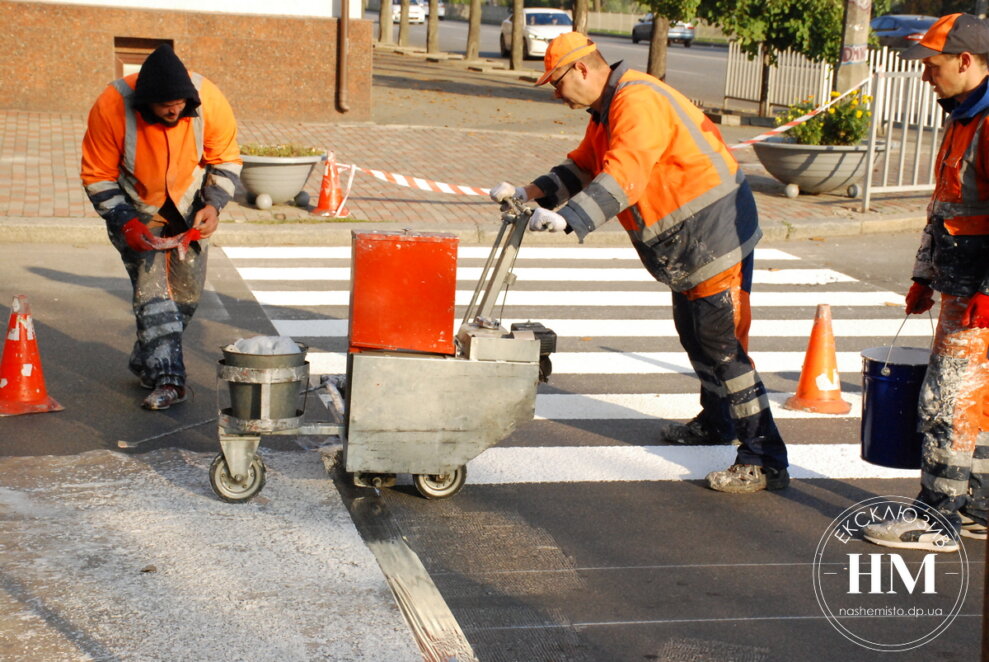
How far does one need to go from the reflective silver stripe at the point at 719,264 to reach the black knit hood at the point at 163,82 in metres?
2.54

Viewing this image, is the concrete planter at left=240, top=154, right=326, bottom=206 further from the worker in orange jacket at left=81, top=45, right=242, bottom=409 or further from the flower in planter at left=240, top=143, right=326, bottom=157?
the worker in orange jacket at left=81, top=45, right=242, bottom=409

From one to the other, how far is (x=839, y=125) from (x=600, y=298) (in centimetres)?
519

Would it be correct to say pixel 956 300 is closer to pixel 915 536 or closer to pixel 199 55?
pixel 915 536

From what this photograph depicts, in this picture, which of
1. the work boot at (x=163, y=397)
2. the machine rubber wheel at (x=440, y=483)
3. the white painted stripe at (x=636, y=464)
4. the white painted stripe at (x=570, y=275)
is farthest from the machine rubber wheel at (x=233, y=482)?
the white painted stripe at (x=570, y=275)

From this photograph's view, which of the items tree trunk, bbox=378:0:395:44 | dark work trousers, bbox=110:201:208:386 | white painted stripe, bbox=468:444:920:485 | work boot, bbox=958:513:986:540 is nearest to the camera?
work boot, bbox=958:513:986:540

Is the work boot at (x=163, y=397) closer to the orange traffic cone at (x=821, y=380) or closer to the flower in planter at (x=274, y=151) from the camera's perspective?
the orange traffic cone at (x=821, y=380)

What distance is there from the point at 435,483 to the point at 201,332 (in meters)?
3.26

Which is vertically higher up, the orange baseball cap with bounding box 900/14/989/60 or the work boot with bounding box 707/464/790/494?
the orange baseball cap with bounding box 900/14/989/60

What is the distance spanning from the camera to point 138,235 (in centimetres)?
602

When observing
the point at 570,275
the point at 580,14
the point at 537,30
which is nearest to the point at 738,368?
the point at 570,275

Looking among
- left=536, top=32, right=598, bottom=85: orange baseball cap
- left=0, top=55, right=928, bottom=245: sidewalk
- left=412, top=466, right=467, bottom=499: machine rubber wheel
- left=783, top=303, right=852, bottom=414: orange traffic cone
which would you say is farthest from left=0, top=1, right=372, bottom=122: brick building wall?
left=412, top=466, right=467, bottom=499: machine rubber wheel

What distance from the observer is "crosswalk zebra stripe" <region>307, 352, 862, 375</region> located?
7441 millimetres

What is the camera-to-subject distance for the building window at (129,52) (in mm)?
16875

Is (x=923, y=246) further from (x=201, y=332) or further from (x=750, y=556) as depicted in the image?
(x=201, y=332)
